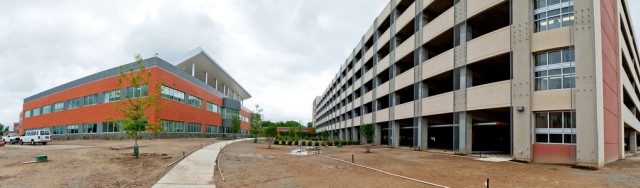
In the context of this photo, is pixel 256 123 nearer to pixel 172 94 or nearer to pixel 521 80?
pixel 172 94

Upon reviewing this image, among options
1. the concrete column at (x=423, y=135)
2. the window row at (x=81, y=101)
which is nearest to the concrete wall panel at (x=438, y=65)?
the concrete column at (x=423, y=135)

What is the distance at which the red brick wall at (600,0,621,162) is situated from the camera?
2348cm

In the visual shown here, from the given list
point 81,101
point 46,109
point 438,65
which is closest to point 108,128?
point 81,101

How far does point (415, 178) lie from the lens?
54.4 ft

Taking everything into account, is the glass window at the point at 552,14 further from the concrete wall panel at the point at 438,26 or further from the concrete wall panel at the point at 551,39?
the concrete wall panel at the point at 438,26

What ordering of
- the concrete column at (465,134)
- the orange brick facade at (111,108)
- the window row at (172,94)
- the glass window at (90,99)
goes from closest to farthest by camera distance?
the concrete column at (465,134) < the orange brick facade at (111,108) < the window row at (172,94) < the glass window at (90,99)

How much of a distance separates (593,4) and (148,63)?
51.1 m

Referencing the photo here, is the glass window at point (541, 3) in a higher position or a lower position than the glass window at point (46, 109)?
higher

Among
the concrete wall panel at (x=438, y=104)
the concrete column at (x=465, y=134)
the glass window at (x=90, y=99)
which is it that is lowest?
the concrete column at (x=465, y=134)

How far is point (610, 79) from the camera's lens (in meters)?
25.4

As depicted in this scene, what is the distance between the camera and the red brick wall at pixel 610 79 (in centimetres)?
2348

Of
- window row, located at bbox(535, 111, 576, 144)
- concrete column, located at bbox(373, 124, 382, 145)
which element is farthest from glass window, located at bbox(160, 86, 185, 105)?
window row, located at bbox(535, 111, 576, 144)

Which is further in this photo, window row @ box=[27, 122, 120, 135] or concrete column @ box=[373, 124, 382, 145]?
window row @ box=[27, 122, 120, 135]

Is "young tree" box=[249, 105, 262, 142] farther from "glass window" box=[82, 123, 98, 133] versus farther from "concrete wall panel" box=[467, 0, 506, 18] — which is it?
"concrete wall panel" box=[467, 0, 506, 18]
